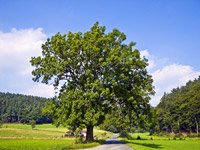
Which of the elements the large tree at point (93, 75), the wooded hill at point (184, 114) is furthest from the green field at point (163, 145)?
the wooded hill at point (184, 114)

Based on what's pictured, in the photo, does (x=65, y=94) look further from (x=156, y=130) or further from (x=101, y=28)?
(x=156, y=130)

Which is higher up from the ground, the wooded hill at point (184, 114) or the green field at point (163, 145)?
the wooded hill at point (184, 114)

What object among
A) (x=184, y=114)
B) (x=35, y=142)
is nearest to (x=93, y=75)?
(x=35, y=142)

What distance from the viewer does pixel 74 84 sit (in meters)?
60.2

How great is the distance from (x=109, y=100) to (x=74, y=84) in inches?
282

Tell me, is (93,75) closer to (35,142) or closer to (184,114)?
(35,142)

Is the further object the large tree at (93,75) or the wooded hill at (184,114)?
the wooded hill at (184,114)

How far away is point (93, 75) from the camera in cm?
5831

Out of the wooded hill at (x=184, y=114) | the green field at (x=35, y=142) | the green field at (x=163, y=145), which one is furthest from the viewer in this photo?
the wooded hill at (x=184, y=114)

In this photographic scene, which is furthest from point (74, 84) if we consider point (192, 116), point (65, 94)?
point (192, 116)

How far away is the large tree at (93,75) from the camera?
56438 millimetres

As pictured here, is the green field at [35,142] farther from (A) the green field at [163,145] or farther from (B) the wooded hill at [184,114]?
(B) the wooded hill at [184,114]

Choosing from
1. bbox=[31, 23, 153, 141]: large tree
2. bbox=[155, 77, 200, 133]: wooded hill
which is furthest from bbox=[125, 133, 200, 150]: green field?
bbox=[155, 77, 200, 133]: wooded hill

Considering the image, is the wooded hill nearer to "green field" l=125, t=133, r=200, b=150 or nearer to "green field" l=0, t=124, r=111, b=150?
"green field" l=125, t=133, r=200, b=150
